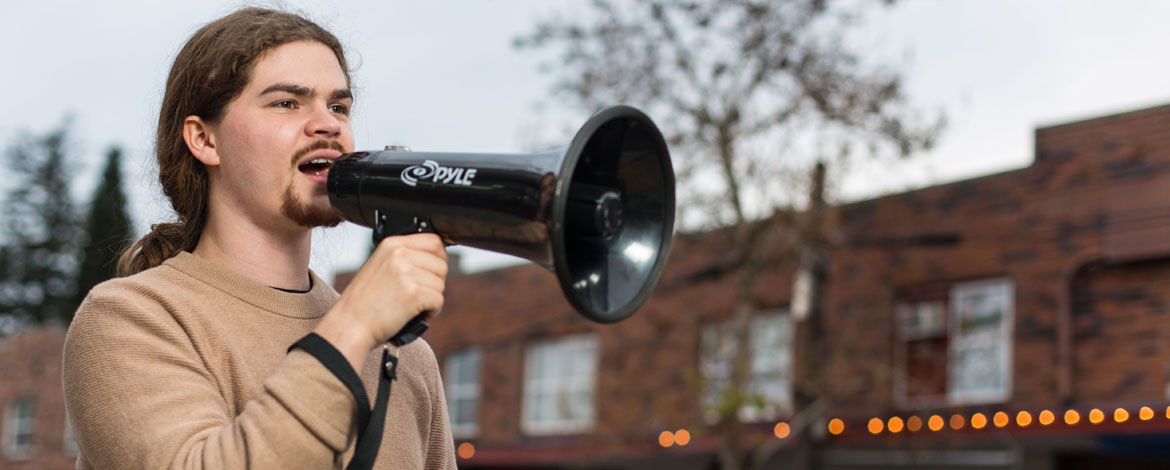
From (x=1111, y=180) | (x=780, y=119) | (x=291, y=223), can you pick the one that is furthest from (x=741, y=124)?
(x=291, y=223)

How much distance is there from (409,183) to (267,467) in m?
0.47

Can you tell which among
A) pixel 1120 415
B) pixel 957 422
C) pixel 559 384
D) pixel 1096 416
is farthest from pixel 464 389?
pixel 1120 415

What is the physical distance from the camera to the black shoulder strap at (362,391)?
174cm

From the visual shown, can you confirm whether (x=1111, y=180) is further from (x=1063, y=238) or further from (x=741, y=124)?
(x=741, y=124)

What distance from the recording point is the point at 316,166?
2.14 metres

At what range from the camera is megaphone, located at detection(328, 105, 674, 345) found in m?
1.83

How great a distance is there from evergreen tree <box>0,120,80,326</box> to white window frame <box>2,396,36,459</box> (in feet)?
14.6

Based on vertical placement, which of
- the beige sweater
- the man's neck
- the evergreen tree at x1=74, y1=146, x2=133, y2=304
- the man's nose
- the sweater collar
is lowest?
the beige sweater

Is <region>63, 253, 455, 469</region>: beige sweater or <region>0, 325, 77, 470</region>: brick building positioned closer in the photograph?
<region>63, 253, 455, 469</region>: beige sweater

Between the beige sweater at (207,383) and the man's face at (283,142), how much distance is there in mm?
136

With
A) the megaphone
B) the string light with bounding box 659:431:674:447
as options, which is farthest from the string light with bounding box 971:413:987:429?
the megaphone

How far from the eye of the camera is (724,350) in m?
17.4

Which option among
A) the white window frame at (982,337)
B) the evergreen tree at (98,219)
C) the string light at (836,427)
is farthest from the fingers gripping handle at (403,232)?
the evergreen tree at (98,219)

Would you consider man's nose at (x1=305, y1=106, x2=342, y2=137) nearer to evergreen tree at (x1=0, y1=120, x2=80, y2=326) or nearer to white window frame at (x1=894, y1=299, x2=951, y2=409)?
white window frame at (x1=894, y1=299, x2=951, y2=409)
